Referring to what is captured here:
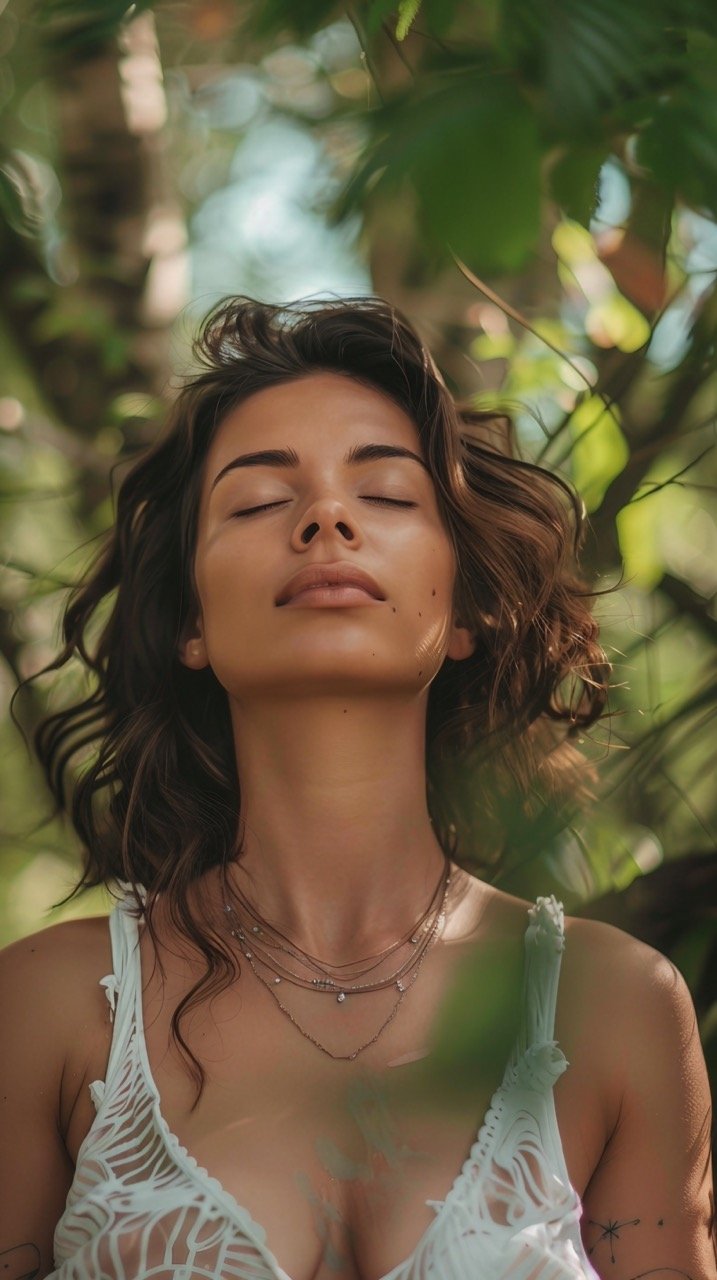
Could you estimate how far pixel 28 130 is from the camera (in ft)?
10.5

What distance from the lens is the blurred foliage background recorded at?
705mm

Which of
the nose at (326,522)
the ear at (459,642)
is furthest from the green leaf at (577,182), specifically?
the ear at (459,642)

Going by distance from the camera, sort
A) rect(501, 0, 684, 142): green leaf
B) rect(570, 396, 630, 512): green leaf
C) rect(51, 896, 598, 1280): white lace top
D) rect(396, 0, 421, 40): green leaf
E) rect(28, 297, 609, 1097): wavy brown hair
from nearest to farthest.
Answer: rect(501, 0, 684, 142): green leaf, rect(396, 0, 421, 40): green leaf, rect(51, 896, 598, 1280): white lace top, rect(28, 297, 609, 1097): wavy brown hair, rect(570, 396, 630, 512): green leaf

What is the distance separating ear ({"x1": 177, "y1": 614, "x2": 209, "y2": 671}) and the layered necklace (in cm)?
36

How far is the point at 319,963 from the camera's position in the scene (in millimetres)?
1874

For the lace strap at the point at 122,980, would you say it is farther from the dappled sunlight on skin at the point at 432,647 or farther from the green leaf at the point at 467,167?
the green leaf at the point at 467,167

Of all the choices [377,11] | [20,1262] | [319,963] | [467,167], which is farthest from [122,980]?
[467,167]

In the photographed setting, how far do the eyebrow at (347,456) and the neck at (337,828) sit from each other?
1.05 ft

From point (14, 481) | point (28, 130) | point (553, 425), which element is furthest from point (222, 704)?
point (28, 130)

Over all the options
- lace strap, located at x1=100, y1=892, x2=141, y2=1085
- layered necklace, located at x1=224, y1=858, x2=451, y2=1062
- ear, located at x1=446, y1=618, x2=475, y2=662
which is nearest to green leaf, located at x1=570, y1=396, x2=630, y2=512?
ear, located at x1=446, y1=618, x2=475, y2=662

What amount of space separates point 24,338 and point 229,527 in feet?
5.20

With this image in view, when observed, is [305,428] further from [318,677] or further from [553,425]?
[553,425]

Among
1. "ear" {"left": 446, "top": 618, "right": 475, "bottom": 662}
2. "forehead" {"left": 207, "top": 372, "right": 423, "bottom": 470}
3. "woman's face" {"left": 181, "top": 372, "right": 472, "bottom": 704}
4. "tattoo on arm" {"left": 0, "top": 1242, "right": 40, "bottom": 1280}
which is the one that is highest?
"forehead" {"left": 207, "top": 372, "right": 423, "bottom": 470}

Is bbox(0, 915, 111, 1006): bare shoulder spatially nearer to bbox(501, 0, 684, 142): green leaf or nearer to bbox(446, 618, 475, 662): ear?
bbox(446, 618, 475, 662): ear
